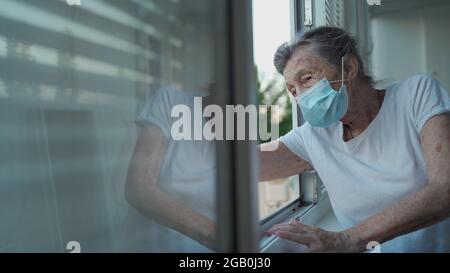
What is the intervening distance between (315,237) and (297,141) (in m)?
0.34

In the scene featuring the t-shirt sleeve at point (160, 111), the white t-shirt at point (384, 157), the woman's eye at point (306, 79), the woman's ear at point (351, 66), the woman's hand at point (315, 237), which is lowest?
the woman's hand at point (315, 237)

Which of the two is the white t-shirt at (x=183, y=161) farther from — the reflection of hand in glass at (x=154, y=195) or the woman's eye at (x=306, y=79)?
the woman's eye at (x=306, y=79)

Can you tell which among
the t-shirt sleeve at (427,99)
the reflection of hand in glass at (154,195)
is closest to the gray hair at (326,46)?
the t-shirt sleeve at (427,99)

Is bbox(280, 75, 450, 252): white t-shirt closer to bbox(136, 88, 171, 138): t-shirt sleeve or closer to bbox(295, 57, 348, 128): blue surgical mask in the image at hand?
bbox(295, 57, 348, 128): blue surgical mask

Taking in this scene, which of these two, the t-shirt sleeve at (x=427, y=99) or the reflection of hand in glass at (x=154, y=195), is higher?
the t-shirt sleeve at (x=427, y=99)

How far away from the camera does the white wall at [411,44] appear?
1.48 m

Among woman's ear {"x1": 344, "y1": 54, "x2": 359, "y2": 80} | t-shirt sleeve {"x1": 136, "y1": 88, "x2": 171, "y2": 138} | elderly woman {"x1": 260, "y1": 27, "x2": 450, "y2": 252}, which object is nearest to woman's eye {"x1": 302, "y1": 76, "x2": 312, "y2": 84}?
elderly woman {"x1": 260, "y1": 27, "x2": 450, "y2": 252}

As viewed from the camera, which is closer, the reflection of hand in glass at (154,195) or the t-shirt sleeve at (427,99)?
the t-shirt sleeve at (427,99)

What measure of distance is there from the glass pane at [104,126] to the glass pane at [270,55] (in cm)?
17

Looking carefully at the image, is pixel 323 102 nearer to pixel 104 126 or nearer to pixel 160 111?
pixel 160 111

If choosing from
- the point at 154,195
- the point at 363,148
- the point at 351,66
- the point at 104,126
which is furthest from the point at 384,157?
the point at 104,126

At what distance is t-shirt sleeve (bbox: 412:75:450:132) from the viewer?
1.46 m

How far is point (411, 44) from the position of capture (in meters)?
1.51
